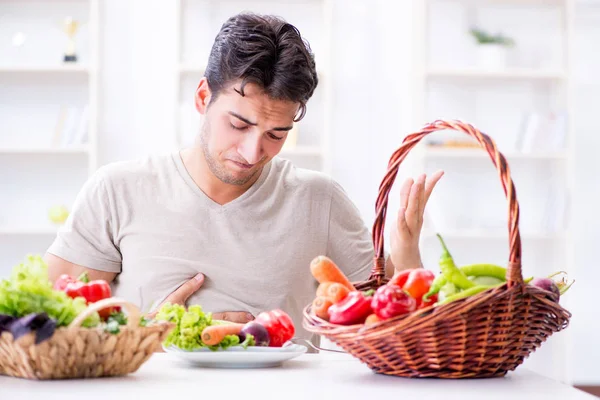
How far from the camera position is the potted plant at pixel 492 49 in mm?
4488

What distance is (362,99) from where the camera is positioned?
4637mm

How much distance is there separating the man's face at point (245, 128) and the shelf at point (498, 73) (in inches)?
96.7

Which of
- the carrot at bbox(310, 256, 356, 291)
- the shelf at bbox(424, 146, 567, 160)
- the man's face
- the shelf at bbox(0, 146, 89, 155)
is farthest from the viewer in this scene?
the shelf at bbox(424, 146, 567, 160)

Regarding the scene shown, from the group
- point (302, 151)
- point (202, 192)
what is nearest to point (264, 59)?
point (202, 192)

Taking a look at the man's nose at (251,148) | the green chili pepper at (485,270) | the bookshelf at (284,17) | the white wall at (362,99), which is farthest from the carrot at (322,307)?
the white wall at (362,99)

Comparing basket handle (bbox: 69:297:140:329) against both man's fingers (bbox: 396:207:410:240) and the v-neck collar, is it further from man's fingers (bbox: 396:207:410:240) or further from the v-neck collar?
the v-neck collar

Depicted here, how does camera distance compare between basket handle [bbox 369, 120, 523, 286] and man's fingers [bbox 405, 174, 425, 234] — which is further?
man's fingers [bbox 405, 174, 425, 234]

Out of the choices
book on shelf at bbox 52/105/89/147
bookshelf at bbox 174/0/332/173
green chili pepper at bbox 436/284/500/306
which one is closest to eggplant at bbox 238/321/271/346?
green chili pepper at bbox 436/284/500/306

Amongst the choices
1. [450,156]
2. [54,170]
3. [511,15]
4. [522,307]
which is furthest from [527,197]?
[522,307]

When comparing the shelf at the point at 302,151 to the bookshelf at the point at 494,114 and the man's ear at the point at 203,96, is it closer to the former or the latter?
the bookshelf at the point at 494,114

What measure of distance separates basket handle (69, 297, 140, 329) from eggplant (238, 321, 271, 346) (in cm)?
27

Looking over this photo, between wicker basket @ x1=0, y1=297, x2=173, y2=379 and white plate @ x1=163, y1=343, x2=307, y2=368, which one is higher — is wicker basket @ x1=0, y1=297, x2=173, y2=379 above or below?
above

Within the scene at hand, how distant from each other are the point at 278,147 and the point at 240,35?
0.95 feet

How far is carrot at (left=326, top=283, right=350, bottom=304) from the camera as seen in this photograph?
1.35 m
